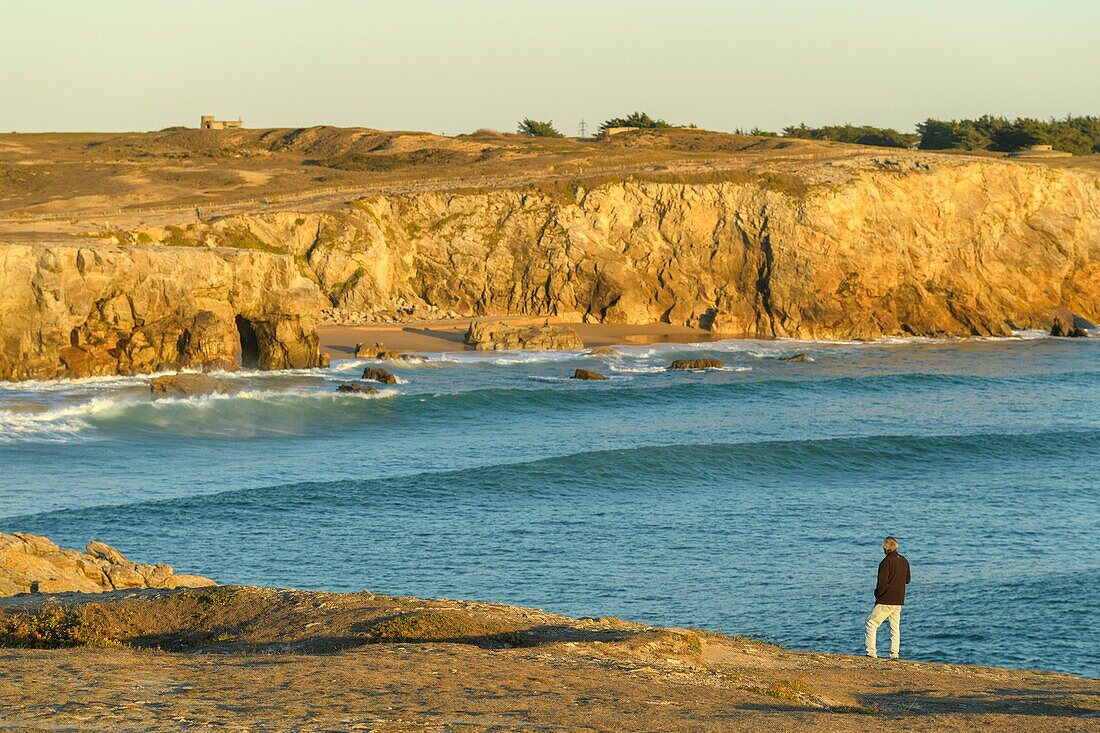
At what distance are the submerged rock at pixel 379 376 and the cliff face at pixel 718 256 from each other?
1516 centimetres

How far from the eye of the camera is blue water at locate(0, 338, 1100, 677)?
23.0 meters

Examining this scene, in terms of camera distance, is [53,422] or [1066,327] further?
[1066,327]

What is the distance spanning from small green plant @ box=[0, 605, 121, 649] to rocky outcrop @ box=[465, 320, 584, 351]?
4730 cm

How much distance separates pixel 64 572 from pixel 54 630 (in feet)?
16.8

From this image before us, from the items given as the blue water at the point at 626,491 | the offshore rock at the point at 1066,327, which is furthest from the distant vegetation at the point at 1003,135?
the blue water at the point at 626,491

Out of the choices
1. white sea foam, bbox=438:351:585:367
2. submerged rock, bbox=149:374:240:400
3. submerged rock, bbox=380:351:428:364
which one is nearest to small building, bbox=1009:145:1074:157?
white sea foam, bbox=438:351:585:367

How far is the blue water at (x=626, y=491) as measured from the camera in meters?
23.0

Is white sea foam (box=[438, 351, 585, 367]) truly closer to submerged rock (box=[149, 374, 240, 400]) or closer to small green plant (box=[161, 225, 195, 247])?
submerged rock (box=[149, 374, 240, 400])

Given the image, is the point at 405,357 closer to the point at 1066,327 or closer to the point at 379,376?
the point at 379,376

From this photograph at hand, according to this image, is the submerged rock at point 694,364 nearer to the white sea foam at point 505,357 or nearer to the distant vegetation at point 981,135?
the white sea foam at point 505,357

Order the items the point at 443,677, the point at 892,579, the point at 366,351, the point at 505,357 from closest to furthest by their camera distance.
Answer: the point at 443,677, the point at 892,579, the point at 366,351, the point at 505,357

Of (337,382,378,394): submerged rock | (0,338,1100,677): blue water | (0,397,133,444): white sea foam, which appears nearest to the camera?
(0,338,1100,677): blue water

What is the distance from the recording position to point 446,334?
64.8m

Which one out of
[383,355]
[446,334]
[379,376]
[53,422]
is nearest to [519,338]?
[446,334]
